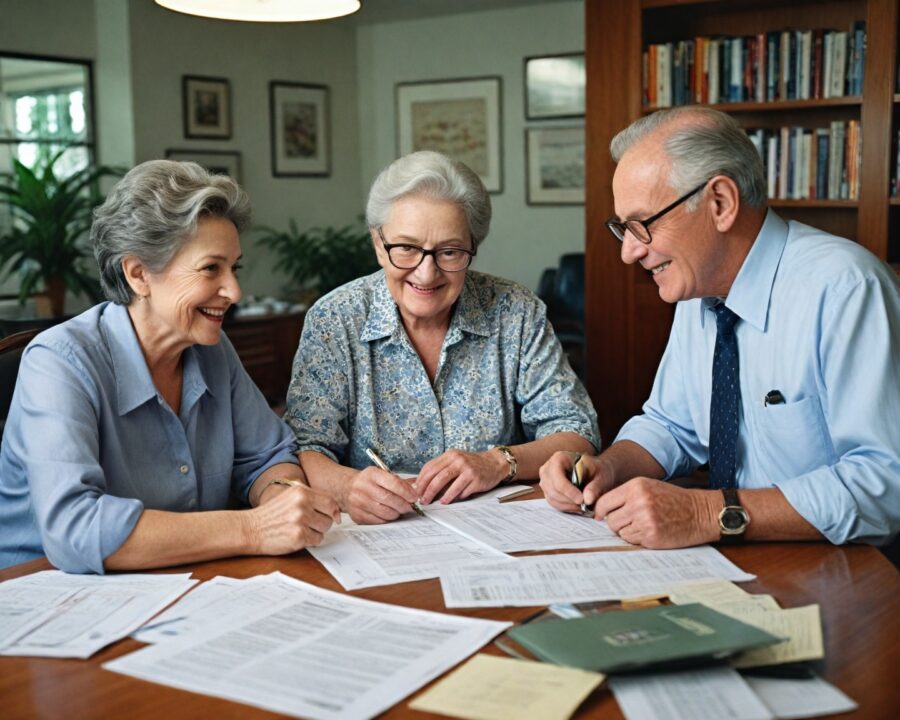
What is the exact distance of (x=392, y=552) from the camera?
1596 mm

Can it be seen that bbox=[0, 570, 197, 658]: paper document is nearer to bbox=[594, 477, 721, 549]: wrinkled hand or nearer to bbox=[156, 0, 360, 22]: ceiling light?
bbox=[594, 477, 721, 549]: wrinkled hand

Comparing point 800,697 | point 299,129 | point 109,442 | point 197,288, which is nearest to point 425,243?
point 197,288

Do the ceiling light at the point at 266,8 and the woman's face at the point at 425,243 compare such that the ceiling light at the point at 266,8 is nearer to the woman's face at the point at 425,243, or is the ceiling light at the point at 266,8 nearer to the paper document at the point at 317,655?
the woman's face at the point at 425,243

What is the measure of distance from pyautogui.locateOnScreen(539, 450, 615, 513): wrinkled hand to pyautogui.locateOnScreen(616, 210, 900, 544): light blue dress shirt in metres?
0.28

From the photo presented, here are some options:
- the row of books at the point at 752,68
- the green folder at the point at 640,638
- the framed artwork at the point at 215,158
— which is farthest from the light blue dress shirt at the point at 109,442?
the framed artwork at the point at 215,158

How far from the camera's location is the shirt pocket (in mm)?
1787

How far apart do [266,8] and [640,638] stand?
4.89 feet

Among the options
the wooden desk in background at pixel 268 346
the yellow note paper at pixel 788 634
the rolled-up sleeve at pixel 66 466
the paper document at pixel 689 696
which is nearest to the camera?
the paper document at pixel 689 696

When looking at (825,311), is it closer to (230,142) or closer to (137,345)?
(137,345)

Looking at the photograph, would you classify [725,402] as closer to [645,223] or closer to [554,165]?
[645,223]

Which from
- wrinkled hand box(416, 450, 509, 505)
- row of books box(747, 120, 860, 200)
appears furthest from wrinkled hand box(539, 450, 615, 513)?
row of books box(747, 120, 860, 200)

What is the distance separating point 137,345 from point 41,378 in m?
0.20

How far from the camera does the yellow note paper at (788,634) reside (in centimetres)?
116

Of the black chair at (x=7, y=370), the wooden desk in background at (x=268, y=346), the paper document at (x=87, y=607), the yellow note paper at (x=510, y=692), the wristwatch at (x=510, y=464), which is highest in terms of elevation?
the black chair at (x=7, y=370)
